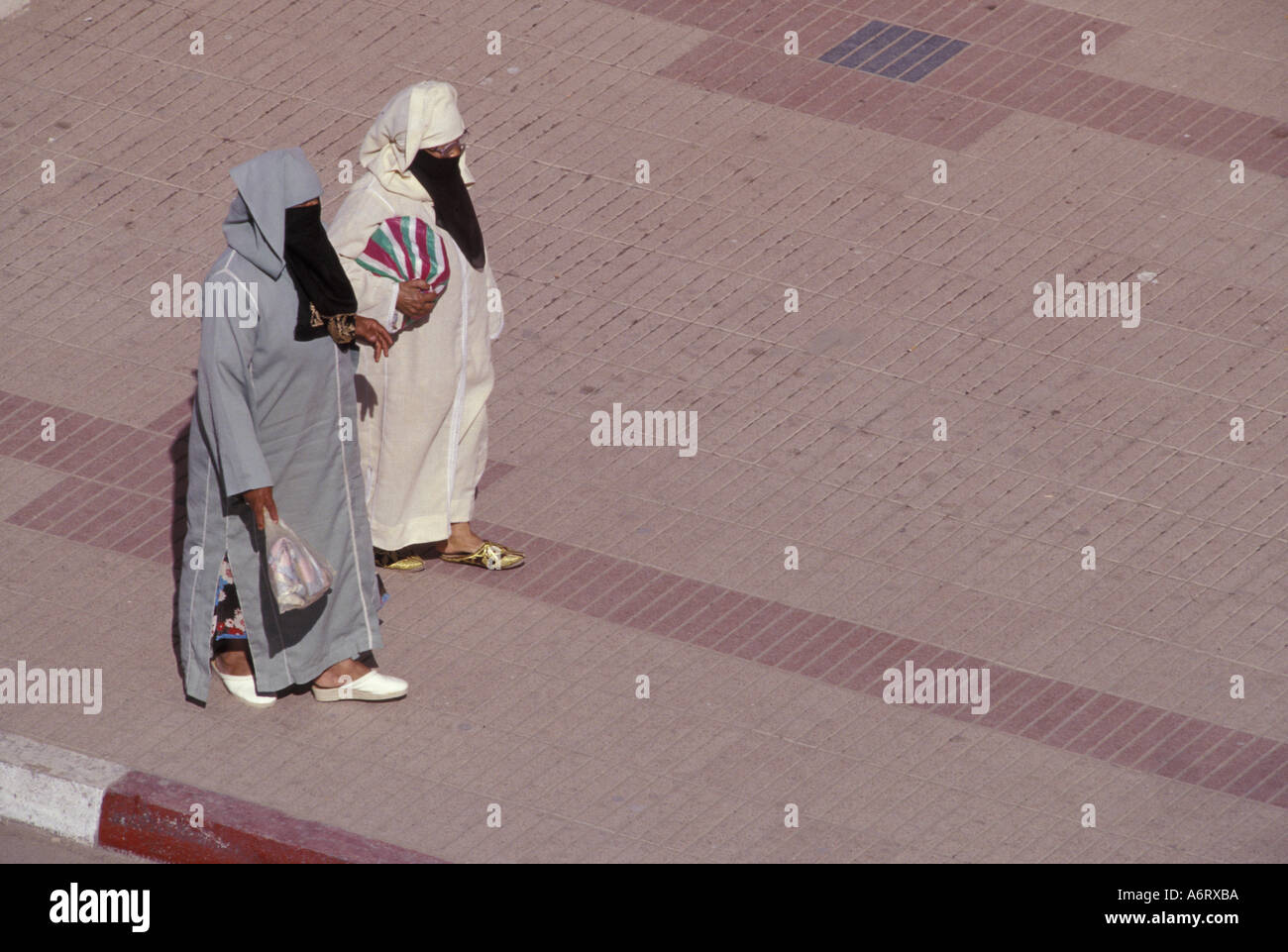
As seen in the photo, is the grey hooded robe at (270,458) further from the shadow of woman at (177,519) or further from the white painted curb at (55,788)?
the white painted curb at (55,788)

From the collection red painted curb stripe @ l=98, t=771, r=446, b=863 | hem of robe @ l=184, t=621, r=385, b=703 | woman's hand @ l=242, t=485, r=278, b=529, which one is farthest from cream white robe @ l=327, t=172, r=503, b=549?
red painted curb stripe @ l=98, t=771, r=446, b=863

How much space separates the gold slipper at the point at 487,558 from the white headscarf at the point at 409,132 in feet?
4.50

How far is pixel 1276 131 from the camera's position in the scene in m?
11.7

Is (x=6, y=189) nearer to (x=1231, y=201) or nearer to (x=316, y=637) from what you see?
(x=316, y=637)

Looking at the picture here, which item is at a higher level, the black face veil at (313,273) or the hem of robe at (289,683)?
the black face veil at (313,273)

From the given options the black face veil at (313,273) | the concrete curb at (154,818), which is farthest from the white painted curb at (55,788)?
the black face veil at (313,273)

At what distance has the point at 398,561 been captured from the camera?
891 centimetres

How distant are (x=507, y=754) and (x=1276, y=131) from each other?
5771 millimetres

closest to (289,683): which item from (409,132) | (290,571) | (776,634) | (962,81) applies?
(290,571)

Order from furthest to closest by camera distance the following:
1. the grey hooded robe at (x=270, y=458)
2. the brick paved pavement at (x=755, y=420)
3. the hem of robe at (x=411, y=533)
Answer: the hem of robe at (x=411, y=533), the brick paved pavement at (x=755, y=420), the grey hooded robe at (x=270, y=458)

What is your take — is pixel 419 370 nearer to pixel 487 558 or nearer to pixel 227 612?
pixel 487 558

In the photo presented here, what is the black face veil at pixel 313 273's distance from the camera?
750 centimetres

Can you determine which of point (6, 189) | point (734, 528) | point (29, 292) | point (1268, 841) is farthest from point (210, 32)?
point (1268, 841)

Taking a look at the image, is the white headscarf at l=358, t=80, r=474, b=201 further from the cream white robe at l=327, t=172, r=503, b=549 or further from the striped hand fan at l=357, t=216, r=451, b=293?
the striped hand fan at l=357, t=216, r=451, b=293
